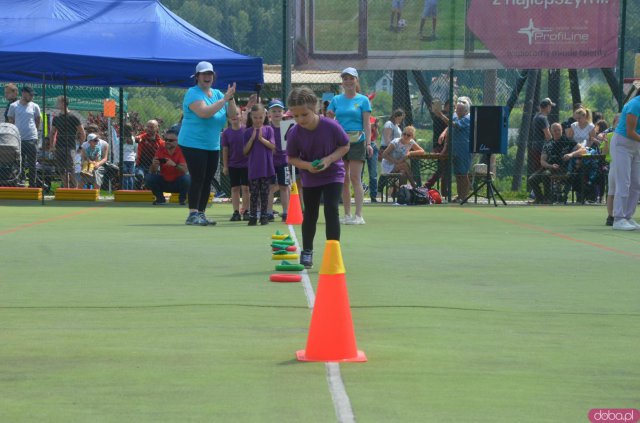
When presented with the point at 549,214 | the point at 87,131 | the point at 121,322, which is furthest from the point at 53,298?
the point at 87,131

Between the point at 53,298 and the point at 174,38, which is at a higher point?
the point at 174,38

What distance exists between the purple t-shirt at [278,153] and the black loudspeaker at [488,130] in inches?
224

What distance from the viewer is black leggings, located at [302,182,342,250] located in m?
9.41

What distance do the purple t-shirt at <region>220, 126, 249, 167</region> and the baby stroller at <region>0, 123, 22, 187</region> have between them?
6711 mm

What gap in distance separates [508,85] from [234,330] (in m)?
20.4

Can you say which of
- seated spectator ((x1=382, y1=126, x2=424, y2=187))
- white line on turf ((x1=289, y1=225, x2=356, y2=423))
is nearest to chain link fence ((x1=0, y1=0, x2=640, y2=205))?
seated spectator ((x1=382, y1=126, x2=424, y2=187))

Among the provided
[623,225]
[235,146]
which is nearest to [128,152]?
[235,146]

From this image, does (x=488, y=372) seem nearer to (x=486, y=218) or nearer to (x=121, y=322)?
(x=121, y=322)

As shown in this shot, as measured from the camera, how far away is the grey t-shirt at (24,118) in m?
22.1

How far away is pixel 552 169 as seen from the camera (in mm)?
21766

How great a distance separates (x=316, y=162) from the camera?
941cm

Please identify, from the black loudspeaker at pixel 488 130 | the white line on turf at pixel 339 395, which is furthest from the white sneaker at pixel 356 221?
the white line on turf at pixel 339 395

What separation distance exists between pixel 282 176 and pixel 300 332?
32.9ft

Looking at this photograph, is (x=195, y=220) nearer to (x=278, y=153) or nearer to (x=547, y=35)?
(x=278, y=153)
